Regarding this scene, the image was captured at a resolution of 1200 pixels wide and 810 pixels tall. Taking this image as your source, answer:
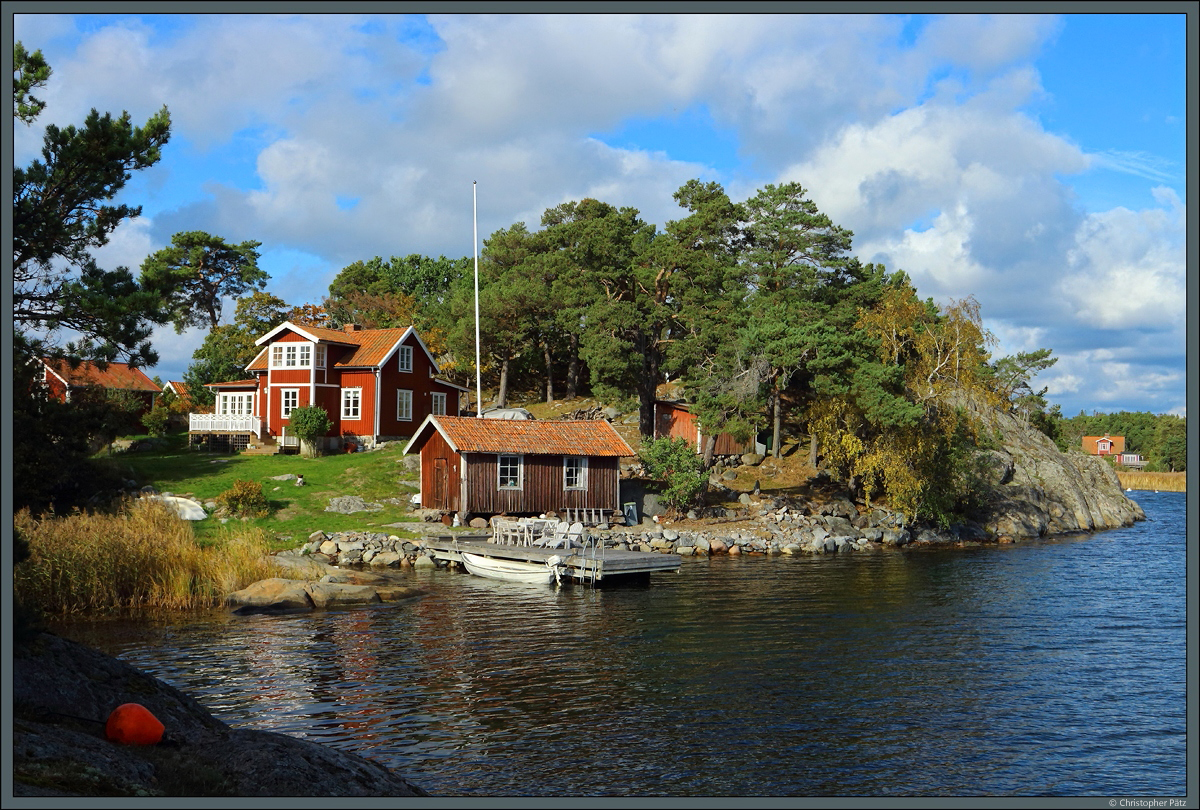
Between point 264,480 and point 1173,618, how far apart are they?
36857mm

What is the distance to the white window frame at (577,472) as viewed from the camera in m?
43.0

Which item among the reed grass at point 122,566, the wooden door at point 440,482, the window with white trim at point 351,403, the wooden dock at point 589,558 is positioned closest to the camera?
the reed grass at point 122,566

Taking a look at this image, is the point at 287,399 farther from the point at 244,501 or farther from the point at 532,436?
the point at 532,436

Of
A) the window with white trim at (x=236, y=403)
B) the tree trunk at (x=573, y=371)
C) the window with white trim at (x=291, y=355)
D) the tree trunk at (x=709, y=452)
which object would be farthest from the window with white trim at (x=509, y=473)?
the tree trunk at (x=573, y=371)

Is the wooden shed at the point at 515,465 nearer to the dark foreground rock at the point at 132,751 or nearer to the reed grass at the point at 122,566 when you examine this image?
the reed grass at the point at 122,566

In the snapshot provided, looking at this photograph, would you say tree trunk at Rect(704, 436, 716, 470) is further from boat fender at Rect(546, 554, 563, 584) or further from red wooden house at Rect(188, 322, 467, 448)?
boat fender at Rect(546, 554, 563, 584)

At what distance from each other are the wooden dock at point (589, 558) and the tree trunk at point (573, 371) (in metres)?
33.4

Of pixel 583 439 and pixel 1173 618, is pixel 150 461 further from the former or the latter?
pixel 1173 618

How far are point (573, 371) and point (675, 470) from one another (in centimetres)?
2402

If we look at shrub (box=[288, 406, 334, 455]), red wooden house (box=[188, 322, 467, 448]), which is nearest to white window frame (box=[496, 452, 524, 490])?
shrub (box=[288, 406, 334, 455])

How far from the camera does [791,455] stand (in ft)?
187

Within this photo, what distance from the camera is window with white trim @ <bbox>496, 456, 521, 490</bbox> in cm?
4138

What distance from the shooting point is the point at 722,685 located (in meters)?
17.4

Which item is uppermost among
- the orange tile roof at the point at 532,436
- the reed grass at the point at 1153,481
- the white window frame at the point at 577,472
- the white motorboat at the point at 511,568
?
the orange tile roof at the point at 532,436
